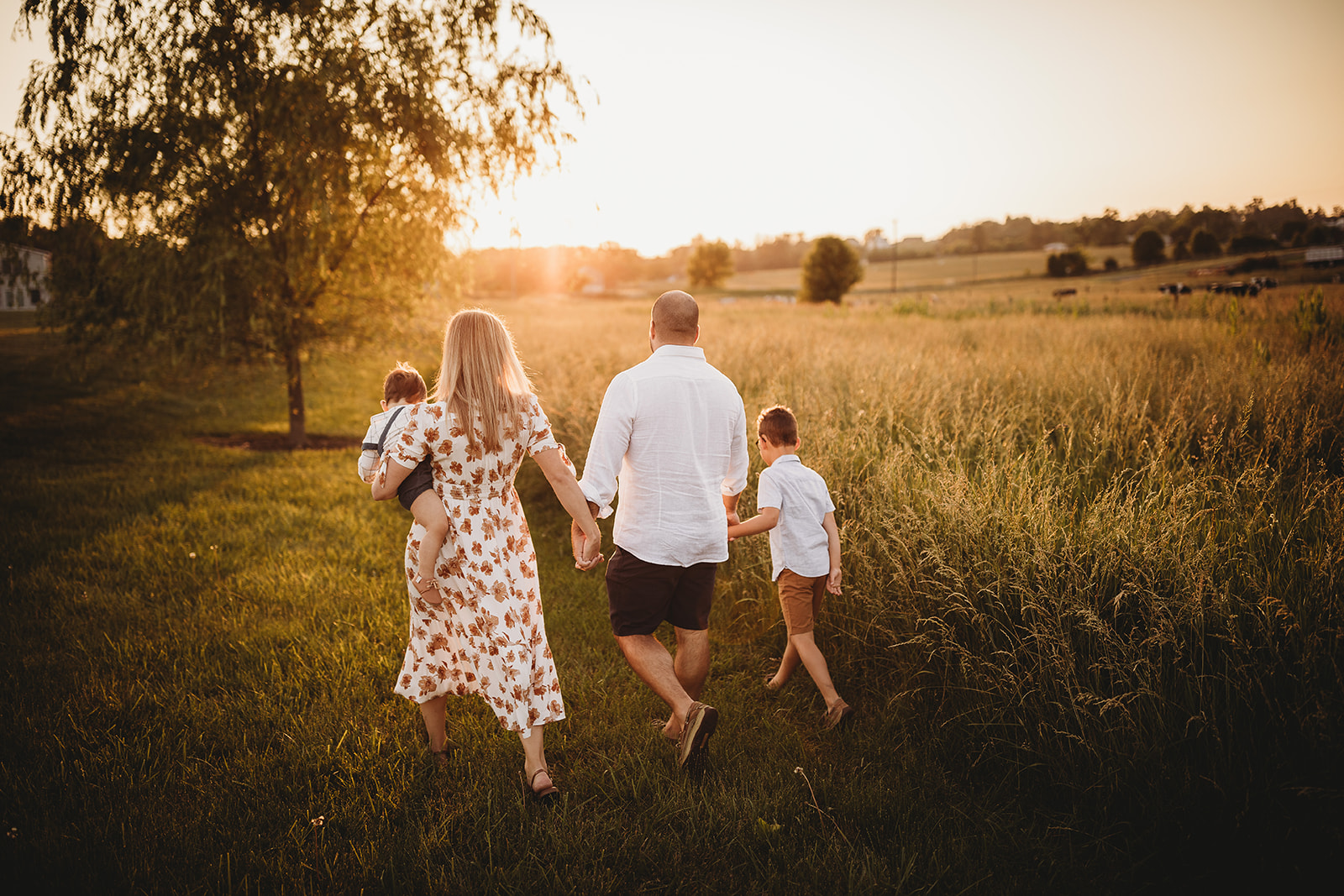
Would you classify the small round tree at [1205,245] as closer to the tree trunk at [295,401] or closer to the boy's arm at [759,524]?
the tree trunk at [295,401]

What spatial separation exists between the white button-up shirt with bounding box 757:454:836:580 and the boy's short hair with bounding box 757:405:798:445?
0.09 meters

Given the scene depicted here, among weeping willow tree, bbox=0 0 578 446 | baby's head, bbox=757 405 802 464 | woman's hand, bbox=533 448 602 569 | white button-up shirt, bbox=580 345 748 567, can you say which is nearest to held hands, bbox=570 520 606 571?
woman's hand, bbox=533 448 602 569

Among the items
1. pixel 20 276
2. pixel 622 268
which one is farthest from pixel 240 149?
pixel 622 268

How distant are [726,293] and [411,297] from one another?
242 ft

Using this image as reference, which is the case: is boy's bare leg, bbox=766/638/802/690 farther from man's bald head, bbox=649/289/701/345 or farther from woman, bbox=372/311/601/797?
man's bald head, bbox=649/289/701/345

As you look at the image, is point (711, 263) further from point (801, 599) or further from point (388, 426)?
point (388, 426)

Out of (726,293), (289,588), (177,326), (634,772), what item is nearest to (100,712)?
(289,588)

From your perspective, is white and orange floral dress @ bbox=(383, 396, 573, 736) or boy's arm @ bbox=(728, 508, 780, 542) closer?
white and orange floral dress @ bbox=(383, 396, 573, 736)

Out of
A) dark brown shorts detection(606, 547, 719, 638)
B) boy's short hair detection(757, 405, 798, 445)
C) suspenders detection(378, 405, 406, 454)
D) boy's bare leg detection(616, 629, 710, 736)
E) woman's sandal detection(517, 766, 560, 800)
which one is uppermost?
suspenders detection(378, 405, 406, 454)

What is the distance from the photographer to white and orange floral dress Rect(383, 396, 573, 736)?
9.66 feet

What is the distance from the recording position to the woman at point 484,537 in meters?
2.91

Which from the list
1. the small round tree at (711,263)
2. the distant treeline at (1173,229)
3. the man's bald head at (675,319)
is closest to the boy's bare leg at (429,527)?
the man's bald head at (675,319)

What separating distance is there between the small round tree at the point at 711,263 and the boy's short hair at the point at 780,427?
87173 millimetres

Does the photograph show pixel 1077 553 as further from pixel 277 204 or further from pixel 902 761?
pixel 277 204
